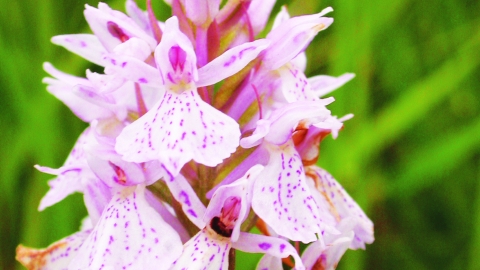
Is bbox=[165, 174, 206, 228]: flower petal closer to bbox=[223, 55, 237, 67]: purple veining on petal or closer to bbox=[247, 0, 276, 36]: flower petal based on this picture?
bbox=[223, 55, 237, 67]: purple veining on petal

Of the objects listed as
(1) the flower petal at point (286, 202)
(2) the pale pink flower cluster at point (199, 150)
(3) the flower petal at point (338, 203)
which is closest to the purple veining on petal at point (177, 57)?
(2) the pale pink flower cluster at point (199, 150)

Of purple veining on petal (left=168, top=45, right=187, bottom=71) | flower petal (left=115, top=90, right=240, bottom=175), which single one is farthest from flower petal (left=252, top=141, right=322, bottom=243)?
purple veining on petal (left=168, top=45, right=187, bottom=71)

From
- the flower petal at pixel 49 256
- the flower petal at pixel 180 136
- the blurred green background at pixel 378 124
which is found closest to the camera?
the flower petal at pixel 180 136

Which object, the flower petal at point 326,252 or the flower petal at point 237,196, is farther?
the flower petal at point 326,252

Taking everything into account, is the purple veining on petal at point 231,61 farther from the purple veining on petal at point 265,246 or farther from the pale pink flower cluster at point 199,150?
the purple veining on petal at point 265,246

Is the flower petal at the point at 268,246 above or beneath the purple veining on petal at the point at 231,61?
beneath

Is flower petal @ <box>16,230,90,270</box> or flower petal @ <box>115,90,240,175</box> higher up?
flower petal @ <box>115,90,240,175</box>

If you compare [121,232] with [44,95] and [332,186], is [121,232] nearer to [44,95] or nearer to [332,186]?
[332,186]
